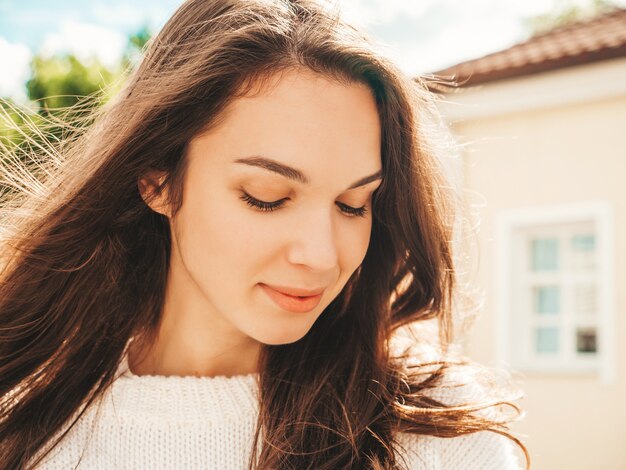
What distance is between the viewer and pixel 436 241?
214 cm

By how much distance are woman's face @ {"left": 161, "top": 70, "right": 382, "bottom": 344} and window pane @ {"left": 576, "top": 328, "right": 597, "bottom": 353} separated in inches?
227

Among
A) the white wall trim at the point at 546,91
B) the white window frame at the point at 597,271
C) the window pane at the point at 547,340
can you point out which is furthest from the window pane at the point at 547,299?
the white wall trim at the point at 546,91

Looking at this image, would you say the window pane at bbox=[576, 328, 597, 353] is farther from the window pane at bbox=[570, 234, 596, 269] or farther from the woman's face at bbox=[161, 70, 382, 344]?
the woman's face at bbox=[161, 70, 382, 344]

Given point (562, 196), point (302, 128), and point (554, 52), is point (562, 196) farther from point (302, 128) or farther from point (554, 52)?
point (302, 128)

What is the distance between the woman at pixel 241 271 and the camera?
1708 millimetres

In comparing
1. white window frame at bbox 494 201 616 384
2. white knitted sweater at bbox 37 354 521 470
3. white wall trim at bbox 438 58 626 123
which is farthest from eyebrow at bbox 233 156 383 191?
white window frame at bbox 494 201 616 384

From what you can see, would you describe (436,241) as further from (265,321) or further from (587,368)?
(587,368)

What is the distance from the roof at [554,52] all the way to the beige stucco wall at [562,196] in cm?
25

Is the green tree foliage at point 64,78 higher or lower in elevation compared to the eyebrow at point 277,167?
higher

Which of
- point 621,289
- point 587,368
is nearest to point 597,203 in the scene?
point 621,289

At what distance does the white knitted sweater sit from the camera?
1.86m

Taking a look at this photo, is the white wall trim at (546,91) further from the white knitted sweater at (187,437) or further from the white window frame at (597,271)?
the white knitted sweater at (187,437)

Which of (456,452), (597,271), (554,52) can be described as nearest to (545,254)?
(597,271)

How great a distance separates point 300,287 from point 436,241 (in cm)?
58
